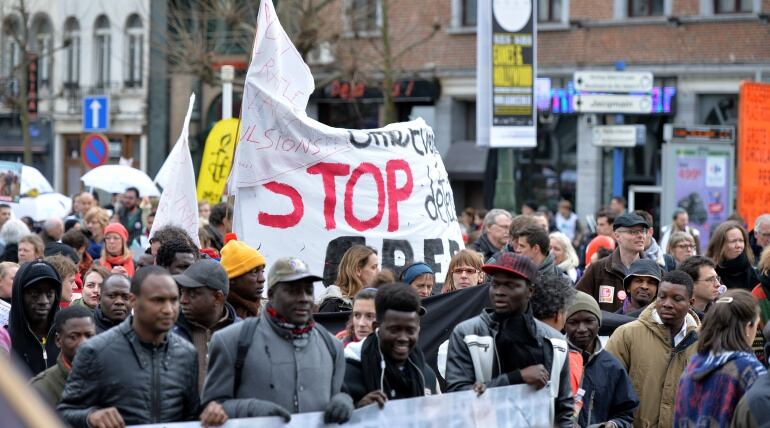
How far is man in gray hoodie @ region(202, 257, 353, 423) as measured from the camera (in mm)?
5344

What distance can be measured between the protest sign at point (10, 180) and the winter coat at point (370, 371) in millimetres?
9797

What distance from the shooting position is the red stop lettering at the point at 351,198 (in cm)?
991

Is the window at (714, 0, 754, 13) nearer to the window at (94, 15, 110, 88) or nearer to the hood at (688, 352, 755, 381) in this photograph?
the window at (94, 15, 110, 88)

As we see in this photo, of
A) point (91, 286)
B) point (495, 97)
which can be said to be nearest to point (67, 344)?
point (91, 286)

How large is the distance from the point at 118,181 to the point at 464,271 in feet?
39.2

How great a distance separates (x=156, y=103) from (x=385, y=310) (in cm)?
3328

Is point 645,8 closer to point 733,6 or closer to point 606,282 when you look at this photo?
point 733,6

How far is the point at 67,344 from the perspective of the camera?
6258mm

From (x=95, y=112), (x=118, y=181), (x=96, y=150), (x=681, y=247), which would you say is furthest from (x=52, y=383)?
(x=95, y=112)

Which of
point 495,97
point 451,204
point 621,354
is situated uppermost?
point 495,97

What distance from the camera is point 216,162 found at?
1504 centimetres

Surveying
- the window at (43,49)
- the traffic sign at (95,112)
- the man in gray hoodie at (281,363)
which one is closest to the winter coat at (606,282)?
the man in gray hoodie at (281,363)

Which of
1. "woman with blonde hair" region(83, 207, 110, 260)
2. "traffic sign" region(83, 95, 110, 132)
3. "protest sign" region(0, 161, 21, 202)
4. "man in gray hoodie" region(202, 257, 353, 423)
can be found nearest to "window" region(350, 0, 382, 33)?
"traffic sign" region(83, 95, 110, 132)

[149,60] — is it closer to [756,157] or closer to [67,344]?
[756,157]
